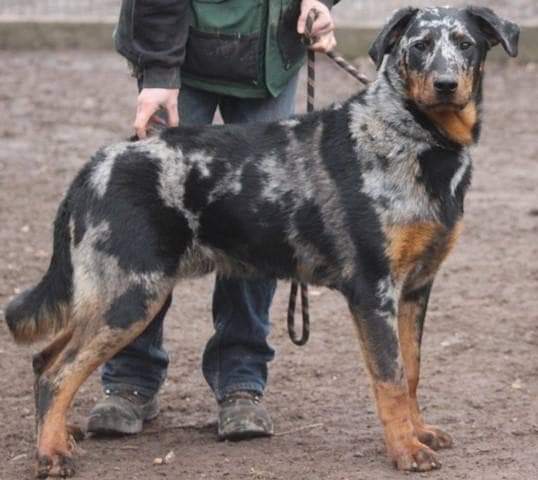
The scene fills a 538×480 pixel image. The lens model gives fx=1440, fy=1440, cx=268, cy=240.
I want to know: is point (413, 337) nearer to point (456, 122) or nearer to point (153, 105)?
point (456, 122)

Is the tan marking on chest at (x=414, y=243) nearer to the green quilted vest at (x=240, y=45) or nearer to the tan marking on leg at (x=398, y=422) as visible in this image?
the tan marking on leg at (x=398, y=422)

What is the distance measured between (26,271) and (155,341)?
7.62ft

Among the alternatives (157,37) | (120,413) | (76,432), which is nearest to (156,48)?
(157,37)

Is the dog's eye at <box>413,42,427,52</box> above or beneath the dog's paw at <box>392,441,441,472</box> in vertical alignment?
above

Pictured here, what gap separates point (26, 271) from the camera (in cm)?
825

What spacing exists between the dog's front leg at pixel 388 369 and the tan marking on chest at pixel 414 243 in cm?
10

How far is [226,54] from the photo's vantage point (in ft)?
19.1

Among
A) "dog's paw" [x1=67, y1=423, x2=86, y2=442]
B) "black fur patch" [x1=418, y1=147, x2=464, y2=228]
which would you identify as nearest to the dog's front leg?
"black fur patch" [x1=418, y1=147, x2=464, y2=228]

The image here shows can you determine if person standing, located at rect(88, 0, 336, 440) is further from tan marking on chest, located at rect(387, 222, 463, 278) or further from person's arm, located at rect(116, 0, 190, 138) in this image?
tan marking on chest, located at rect(387, 222, 463, 278)

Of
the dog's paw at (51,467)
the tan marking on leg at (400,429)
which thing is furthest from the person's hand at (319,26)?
the dog's paw at (51,467)

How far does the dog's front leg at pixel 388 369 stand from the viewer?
5324 mm

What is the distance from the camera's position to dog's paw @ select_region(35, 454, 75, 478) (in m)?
5.37

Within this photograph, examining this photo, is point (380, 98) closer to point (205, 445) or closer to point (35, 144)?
point (205, 445)

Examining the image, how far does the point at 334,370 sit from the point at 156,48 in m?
1.87
